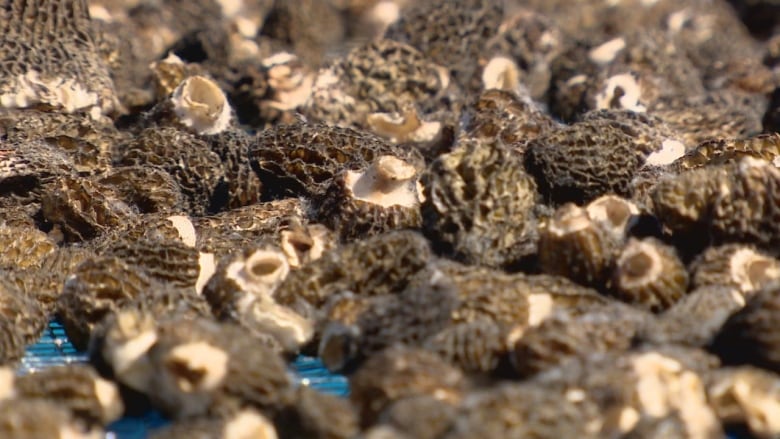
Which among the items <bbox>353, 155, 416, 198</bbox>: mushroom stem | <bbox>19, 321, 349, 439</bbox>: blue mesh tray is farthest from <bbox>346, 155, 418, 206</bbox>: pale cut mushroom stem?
<bbox>19, 321, 349, 439</bbox>: blue mesh tray

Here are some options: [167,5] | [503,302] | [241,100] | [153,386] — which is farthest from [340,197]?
[167,5]

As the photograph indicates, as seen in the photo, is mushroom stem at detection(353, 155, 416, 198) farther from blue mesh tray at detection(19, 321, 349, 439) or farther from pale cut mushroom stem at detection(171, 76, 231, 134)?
pale cut mushroom stem at detection(171, 76, 231, 134)

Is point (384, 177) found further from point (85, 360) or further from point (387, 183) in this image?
point (85, 360)

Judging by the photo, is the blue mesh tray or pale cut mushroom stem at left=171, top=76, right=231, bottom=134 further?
pale cut mushroom stem at left=171, top=76, right=231, bottom=134

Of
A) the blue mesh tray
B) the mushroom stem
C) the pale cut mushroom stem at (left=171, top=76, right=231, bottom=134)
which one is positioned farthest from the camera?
the pale cut mushroom stem at (left=171, top=76, right=231, bottom=134)

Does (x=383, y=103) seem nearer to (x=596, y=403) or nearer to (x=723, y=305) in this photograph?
(x=723, y=305)

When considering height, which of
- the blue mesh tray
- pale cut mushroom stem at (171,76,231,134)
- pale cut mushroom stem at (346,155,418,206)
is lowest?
the blue mesh tray

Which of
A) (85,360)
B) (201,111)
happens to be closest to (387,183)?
(85,360)

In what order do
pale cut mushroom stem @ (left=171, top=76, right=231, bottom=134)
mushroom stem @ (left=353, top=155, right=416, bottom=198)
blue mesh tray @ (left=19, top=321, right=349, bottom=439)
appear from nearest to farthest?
blue mesh tray @ (left=19, top=321, right=349, bottom=439) → mushroom stem @ (left=353, top=155, right=416, bottom=198) → pale cut mushroom stem @ (left=171, top=76, right=231, bottom=134)
